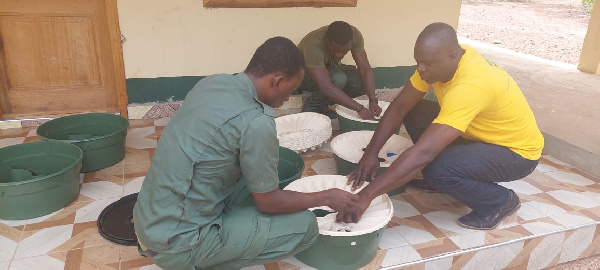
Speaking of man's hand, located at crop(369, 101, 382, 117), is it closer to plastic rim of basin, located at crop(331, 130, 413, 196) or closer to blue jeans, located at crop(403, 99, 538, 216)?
plastic rim of basin, located at crop(331, 130, 413, 196)

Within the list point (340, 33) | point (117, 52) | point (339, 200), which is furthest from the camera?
point (117, 52)

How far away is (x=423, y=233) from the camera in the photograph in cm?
234

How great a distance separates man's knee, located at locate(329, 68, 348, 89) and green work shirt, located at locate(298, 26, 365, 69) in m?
0.09

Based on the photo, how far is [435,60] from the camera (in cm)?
200

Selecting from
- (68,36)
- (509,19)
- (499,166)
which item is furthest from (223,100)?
(509,19)

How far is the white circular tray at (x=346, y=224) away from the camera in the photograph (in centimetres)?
188

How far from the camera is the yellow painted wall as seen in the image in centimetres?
361

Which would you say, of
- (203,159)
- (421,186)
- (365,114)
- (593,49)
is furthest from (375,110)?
(593,49)

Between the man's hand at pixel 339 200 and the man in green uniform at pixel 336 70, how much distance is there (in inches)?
54.2

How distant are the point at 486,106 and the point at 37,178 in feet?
7.37

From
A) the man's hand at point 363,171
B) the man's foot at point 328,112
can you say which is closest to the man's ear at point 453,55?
the man's hand at point 363,171

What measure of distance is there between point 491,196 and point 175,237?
1.63m

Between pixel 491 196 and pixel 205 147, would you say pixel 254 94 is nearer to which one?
pixel 205 147

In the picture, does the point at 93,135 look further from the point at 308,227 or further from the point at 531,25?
the point at 531,25
